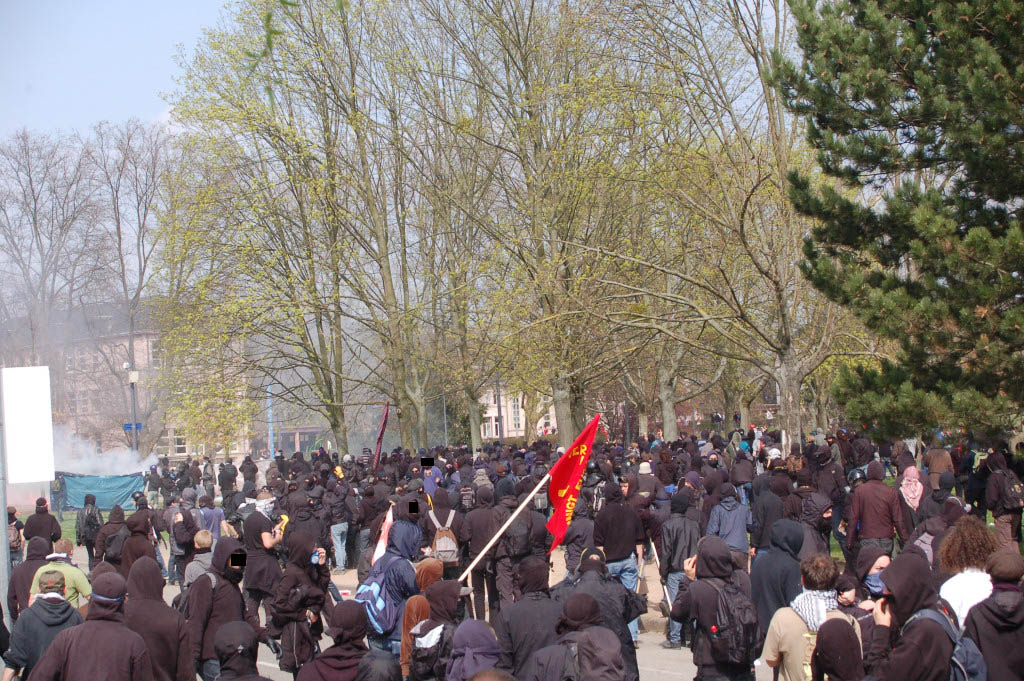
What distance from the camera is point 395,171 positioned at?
32125mm

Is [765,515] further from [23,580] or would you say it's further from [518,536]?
Result: [23,580]

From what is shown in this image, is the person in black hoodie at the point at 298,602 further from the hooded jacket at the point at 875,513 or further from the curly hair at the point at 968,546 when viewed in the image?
the hooded jacket at the point at 875,513

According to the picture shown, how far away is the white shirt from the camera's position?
20.6ft

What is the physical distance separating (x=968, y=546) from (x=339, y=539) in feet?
40.9

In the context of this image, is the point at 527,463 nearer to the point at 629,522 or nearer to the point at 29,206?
the point at 629,522

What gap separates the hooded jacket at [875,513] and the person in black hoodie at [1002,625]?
225 inches

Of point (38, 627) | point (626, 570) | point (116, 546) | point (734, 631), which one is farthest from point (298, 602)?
point (116, 546)

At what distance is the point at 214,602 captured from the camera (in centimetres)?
795

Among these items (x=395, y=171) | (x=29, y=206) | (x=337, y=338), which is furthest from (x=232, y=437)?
(x=29, y=206)

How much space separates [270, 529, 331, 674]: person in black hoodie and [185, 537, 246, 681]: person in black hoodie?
0.36 metres

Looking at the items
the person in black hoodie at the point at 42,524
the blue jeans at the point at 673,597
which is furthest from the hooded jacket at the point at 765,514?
the person in black hoodie at the point at 42,524

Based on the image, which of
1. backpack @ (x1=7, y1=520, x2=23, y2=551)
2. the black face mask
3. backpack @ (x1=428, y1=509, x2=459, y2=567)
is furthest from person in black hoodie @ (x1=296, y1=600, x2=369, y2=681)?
backpack @ (x1=7, y1=520, x2=23, y2=551)

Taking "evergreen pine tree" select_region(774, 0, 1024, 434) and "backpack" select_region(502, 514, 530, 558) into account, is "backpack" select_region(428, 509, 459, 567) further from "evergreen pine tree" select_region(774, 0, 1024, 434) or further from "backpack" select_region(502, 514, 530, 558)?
"evergreen pine tree" select_region(774, 0, 1024, 434)

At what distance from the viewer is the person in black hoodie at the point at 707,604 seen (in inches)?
269
